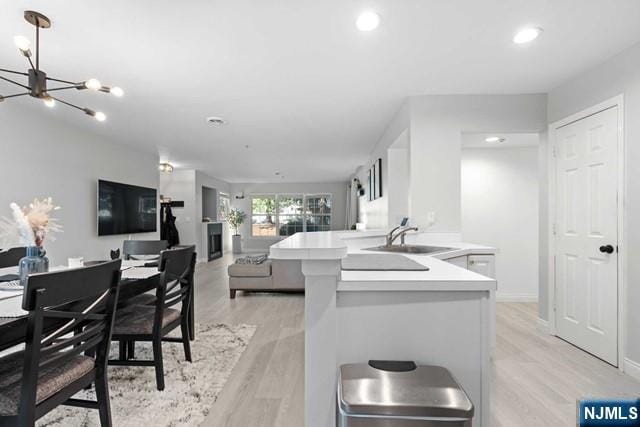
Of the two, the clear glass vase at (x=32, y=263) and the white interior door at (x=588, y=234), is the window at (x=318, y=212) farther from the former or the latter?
the clear glass vase at (x=32, y=263)

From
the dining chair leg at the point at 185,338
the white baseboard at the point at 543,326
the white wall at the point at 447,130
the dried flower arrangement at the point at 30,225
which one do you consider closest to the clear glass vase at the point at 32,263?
the dried flower arrangement at the point at 30,225

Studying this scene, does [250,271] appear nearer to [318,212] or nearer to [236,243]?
[236,243]

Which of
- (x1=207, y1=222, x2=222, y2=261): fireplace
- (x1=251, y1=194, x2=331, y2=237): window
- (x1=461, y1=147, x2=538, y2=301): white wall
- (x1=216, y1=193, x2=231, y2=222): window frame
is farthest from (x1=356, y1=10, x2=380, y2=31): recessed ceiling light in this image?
(x1=251, y1=194, x2=331, y2=237): window

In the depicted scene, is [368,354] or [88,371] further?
[88,371]

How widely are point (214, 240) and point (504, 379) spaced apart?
8010 millimetres

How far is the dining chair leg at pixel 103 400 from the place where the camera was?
1486 millimetres

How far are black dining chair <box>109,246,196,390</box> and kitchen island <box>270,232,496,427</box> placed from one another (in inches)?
47.3

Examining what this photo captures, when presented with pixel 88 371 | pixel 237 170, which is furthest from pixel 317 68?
pixel 237 170

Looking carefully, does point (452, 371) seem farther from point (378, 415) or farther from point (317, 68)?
point (317, 68)

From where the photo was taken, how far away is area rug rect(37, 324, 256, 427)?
1.75m

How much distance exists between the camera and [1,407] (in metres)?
1.15

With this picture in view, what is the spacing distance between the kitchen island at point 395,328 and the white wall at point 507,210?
339 cm

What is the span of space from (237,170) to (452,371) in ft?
24.9

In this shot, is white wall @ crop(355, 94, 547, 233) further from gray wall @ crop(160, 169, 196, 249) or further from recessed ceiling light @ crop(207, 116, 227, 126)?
gray wall @ crop(160, 169, 196, 249)
